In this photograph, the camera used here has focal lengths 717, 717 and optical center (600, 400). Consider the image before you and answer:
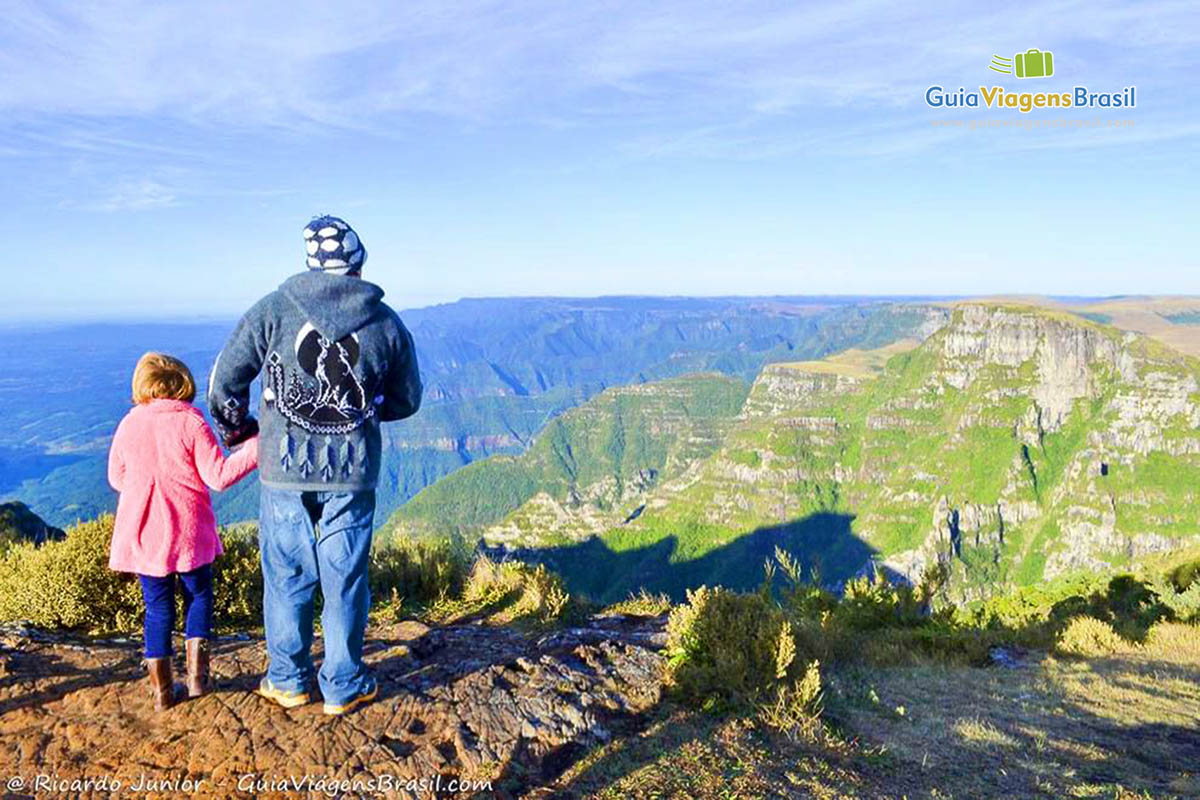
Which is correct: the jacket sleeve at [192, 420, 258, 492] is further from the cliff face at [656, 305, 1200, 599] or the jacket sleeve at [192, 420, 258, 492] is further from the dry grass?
the cliff face at [656, 305, 1200, 599]

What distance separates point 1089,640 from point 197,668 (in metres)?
9.07

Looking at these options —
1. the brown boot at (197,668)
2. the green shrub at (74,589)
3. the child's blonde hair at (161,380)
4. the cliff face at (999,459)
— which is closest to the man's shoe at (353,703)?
the brown boot at (197,668)

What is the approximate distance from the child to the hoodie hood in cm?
92

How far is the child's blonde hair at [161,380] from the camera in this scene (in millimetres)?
4223

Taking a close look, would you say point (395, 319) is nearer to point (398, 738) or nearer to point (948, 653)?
point (398, 738)

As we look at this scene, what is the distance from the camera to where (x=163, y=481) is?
430 cm

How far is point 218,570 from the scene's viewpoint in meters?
6.96

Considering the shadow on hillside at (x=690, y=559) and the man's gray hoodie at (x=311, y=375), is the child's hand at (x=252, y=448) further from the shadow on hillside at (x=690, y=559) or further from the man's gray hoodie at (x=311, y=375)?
the shadow on hillside at (x=690, y=559)

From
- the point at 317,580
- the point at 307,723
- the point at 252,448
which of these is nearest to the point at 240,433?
the point at 252,448

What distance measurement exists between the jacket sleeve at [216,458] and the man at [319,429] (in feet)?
0.38

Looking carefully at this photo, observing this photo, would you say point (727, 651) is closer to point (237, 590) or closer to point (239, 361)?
point (239, 361)

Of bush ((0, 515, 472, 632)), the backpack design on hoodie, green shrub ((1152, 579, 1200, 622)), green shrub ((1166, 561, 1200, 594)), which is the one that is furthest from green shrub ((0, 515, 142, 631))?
green shrub ((1166, 561, 1200, 594))

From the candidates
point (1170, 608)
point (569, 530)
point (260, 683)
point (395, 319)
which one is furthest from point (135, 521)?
point (569, 530)

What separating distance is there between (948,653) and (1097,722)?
2067mm
